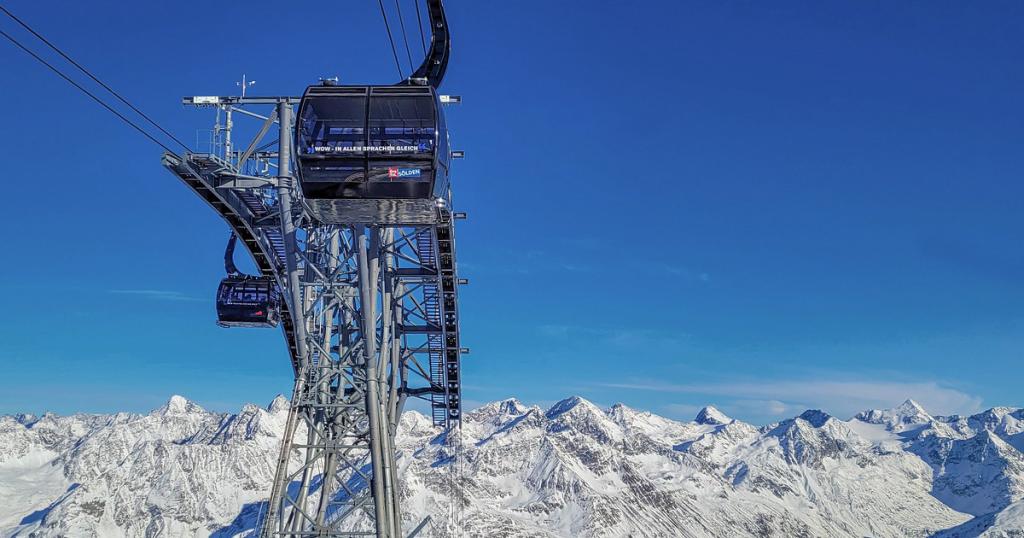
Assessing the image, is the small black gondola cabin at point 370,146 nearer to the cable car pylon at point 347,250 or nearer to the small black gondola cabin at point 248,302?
the cable car pylon at point 347,250

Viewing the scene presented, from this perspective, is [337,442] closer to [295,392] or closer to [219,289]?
[295,392]

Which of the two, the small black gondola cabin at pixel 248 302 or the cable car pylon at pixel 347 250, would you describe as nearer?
the cable car pylon at pixel 347 250

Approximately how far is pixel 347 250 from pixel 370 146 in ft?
35.3

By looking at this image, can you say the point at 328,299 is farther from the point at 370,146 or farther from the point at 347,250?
the point at 370,146

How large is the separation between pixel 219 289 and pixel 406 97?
22.1 m

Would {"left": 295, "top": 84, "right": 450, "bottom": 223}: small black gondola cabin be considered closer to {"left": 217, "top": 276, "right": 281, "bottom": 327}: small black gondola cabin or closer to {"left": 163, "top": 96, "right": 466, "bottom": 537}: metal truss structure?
{"left": 163, "top": 96, "right": 466, "bottom": 537}: metal truss structure

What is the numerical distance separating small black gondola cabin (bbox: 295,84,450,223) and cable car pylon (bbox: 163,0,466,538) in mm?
34

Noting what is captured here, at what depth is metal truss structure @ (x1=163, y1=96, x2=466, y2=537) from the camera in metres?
31.5

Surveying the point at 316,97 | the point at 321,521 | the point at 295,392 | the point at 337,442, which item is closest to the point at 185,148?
the point at 316,97

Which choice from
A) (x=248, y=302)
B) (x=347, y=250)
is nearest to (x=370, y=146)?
(x=347, y=250)

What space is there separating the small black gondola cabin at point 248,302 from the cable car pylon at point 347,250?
0.07 m

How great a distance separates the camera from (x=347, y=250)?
35.7 metres

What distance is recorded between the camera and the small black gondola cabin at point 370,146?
1004 inches

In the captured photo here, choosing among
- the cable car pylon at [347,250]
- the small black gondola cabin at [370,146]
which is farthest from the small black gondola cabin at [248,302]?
the small black gondola cabin at [370,146]
